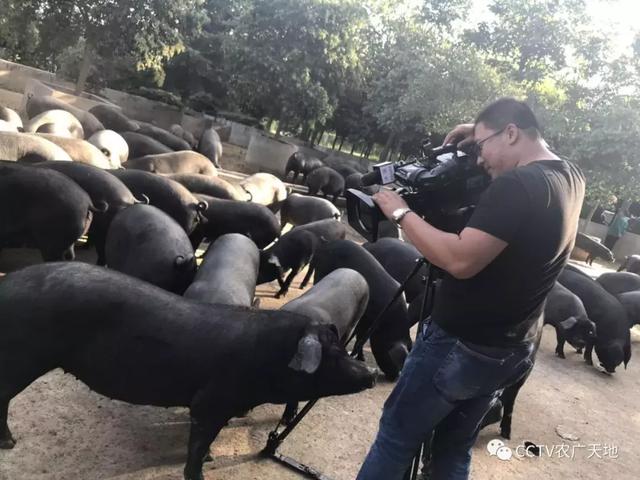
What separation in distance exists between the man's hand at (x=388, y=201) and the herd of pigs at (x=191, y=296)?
103 centimetres

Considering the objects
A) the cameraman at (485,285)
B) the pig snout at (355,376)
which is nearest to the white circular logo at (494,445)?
the pig snout at (355,376)

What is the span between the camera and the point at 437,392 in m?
2.54

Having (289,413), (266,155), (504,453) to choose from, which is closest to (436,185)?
(289,413)

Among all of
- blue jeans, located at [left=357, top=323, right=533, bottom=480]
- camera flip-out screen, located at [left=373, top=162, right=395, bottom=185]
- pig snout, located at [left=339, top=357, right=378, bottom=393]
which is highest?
camera flip-out screen, located at [left=373, top=162, right=395, bottom=185]

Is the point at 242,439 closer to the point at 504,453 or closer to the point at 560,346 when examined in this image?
the point at 504,453

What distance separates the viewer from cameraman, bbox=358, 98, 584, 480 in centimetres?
222

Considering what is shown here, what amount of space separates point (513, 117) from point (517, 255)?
0.64 m

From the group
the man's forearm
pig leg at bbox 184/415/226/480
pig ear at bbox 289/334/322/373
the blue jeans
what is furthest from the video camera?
A: pig leg at bbox 184/415/226/480

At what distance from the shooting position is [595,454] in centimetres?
570

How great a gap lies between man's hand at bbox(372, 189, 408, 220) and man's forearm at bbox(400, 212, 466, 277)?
0.58ft

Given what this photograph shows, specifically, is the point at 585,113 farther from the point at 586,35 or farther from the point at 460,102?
the point at 460,102

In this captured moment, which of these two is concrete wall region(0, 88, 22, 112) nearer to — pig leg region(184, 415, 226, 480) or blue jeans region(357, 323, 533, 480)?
pig leg region(184, 415, 226, 480)

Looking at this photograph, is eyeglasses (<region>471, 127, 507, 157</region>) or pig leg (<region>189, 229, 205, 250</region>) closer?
eyeglasses (<region>471, 127, 507, 157</region>)

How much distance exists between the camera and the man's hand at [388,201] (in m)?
2.59
